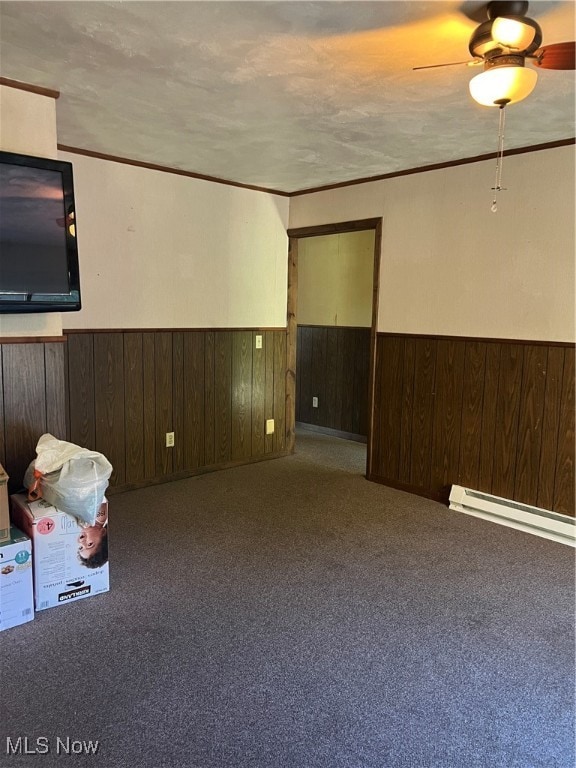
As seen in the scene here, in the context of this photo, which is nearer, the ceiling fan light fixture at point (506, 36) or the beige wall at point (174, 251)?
the ceiling fan light fixture at point (506, 36)

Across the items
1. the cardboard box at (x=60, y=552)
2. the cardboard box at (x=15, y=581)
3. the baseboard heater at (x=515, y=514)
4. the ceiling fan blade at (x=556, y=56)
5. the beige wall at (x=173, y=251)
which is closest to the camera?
the ceiling fan blade at (x=556, y=56)

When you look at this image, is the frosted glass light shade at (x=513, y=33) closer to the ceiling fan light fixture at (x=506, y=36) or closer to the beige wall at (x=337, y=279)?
the ceiling fan light fixture at (x=506, y=36)

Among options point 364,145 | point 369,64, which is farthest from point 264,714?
point 364,145

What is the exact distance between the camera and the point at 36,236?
259 centimetres

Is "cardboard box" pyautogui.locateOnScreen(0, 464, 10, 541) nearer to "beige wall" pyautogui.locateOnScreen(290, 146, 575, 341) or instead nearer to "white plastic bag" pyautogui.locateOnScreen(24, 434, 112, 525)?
"white plastic bag" pyautogui.locateOnScreen(24, 434, 112, 525)

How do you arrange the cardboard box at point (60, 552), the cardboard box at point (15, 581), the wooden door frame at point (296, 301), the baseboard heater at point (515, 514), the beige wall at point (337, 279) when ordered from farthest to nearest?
the beige wall at point (337, 279), the wooden door frame at point (296, 301), the baseboard heater at point (515, 514), the cardboard box at point (60, 552), the cardboard box at point (15, 581)

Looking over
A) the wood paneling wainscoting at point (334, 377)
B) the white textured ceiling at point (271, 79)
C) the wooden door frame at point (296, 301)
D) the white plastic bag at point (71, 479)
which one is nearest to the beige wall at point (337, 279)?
the wood paneling wainscoting at point (334, 377)

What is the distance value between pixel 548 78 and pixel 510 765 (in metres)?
2.65

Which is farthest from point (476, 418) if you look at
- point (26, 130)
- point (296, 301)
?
point (26, 130)

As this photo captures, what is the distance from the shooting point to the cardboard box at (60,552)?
2.40 meters

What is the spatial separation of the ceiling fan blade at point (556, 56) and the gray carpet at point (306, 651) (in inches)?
87.8

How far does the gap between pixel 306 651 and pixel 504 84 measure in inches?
88.5

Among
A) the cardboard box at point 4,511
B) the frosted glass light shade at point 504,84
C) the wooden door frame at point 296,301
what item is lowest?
the cardboard box at point 4,511

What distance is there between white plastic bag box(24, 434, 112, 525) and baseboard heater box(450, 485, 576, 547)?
243 cm
